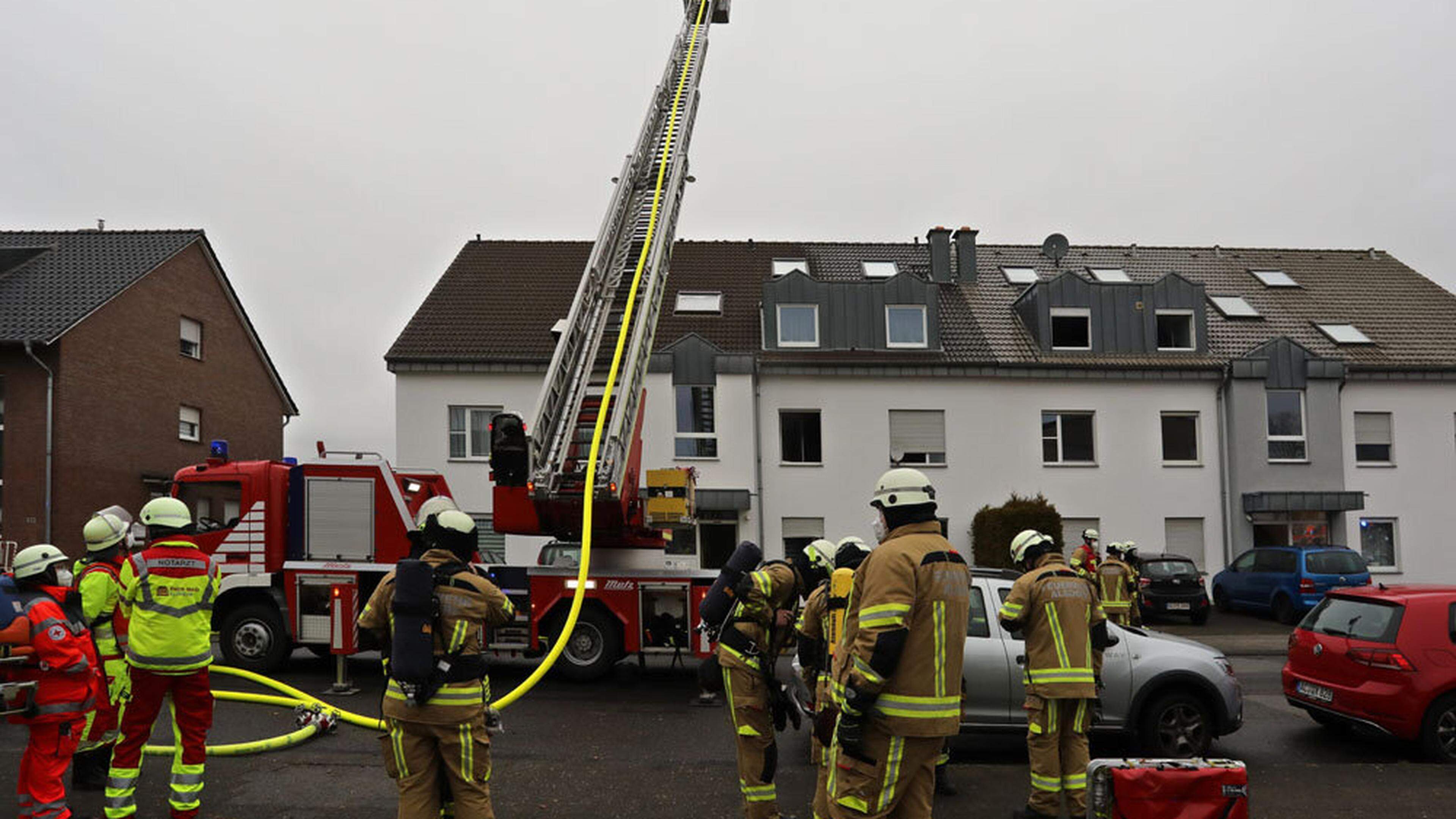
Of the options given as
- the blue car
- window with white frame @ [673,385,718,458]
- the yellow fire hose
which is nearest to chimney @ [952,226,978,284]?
window with white frame @ [673,385,718,458]

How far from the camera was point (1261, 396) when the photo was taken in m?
22.7

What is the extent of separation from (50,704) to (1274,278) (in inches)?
1132

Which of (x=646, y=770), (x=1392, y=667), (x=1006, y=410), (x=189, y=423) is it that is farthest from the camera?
(x=189, y=423)

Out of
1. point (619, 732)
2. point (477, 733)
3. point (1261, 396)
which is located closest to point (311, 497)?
point (619, 732)

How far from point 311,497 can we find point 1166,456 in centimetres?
1843

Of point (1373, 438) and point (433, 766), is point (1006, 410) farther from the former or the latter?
point (433, 766)

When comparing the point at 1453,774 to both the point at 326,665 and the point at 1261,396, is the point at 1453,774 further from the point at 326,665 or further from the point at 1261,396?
the point at 1261,396

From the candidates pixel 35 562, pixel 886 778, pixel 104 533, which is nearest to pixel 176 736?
pixel 35 562

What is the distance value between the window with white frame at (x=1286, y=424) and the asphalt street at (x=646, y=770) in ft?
45.6

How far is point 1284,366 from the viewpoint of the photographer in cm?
2269

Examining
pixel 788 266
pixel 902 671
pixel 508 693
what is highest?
pixel 788 266

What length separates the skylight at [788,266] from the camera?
25.7 meters

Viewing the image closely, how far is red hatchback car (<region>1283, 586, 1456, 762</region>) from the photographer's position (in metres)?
8.11

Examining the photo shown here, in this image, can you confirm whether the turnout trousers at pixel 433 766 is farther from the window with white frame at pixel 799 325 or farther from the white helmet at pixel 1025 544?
the window with white frame at pixel 799 325
